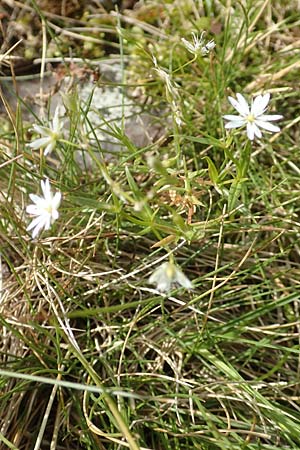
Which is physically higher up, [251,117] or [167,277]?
[251,117]

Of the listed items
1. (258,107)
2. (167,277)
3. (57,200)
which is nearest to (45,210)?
(57,200)

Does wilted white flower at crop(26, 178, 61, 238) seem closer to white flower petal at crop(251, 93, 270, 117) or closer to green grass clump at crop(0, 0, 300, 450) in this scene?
green grass clump at crop(0, 0, 300, 450)

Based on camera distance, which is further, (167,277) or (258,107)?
(258,107)

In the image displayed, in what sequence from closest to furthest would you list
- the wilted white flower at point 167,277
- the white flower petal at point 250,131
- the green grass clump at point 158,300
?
the wilted white flower at point 167,277, the white flower petal at point 250,131, the green grass clump at point 158,300

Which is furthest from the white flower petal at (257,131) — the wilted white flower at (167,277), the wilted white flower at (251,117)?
the wilted white flower at (167,277)

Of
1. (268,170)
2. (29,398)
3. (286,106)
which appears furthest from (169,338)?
(286,106)

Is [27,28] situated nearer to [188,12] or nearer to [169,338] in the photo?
[188,12]

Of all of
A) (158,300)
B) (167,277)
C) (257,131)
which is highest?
(257,131)

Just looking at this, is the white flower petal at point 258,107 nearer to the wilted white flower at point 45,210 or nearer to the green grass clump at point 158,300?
the green grass clump at point 158,300

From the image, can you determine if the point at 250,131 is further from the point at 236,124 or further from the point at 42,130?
the point at 42,130

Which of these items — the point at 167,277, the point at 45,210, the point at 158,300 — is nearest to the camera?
the point at 167,277

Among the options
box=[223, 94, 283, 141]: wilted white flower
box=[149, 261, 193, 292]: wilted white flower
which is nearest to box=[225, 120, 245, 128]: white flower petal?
box=[223, 94, 283, 141]: wilted white flower
